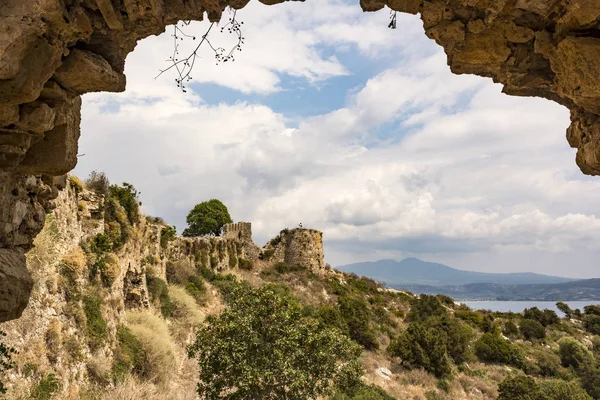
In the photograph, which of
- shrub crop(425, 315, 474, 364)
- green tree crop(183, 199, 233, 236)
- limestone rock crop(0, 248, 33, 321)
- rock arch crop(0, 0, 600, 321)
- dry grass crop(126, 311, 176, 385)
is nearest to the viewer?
rock arch crop(0, 0, 600, 321)

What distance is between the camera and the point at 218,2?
3.58 m

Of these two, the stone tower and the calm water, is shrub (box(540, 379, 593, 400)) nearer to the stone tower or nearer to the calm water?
the stone tower

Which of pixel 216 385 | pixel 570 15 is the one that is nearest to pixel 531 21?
pixel 570 15

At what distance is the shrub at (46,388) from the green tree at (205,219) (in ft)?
112

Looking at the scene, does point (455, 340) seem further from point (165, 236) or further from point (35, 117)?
point (35, 117)

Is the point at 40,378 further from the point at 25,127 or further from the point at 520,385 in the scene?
the point at 520,385

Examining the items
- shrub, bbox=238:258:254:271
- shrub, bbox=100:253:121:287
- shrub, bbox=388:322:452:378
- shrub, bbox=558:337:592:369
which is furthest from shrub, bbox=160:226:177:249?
shrub, bbox=558:337:592:369

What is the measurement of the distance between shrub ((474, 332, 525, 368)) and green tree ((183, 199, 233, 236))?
1064 inches

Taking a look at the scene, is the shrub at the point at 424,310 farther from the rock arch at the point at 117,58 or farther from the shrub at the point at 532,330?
the rock arch at the point at 117,58

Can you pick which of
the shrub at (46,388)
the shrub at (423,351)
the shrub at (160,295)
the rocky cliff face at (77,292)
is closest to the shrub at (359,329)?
the shrub at (423,351)

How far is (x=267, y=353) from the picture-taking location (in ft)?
26.9

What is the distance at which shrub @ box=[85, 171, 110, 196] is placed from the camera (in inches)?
504

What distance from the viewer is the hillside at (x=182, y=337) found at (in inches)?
317

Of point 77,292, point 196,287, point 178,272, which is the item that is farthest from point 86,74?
point 178,272
